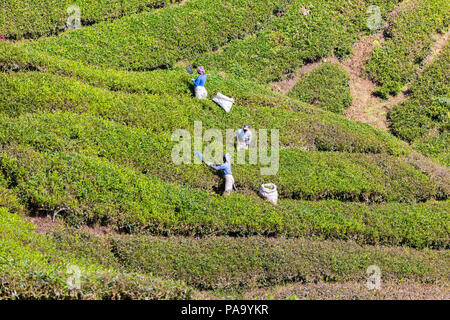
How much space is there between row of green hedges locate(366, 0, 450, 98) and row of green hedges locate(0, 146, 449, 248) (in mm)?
11906

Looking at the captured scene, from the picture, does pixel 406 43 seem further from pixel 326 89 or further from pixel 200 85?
pixel 200 85

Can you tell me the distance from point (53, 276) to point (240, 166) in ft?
33.3

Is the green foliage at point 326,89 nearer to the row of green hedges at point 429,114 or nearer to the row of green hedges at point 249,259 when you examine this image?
the row of green hedges at point 429,114

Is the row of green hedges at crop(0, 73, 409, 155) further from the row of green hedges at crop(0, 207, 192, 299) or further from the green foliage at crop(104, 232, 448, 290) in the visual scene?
the row of green hedges at crop(0, 207, 192, 299)

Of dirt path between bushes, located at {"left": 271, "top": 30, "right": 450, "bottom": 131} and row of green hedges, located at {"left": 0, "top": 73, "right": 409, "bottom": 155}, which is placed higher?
dirt path between bushes, located at {"left": 271, "top": 30, "right": 450, "bottom": 131}

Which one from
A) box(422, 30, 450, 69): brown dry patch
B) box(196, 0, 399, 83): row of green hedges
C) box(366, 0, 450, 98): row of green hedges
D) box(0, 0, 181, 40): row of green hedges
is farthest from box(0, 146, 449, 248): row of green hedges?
box(422, 30, 450, 69): brown dry patch

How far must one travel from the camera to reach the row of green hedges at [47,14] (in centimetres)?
2834

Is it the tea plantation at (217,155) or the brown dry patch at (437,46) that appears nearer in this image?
the tea plantation at (217,155)

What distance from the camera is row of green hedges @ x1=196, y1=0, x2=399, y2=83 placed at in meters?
31.5

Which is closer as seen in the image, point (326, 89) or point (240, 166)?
point (240, 166)

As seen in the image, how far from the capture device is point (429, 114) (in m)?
32.1

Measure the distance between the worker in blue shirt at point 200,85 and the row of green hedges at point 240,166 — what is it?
3.38m

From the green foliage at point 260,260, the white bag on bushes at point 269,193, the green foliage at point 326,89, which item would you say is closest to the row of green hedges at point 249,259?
the green foliage at point 260,260

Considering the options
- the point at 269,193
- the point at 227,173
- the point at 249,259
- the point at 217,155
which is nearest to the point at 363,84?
the point at 217,155
